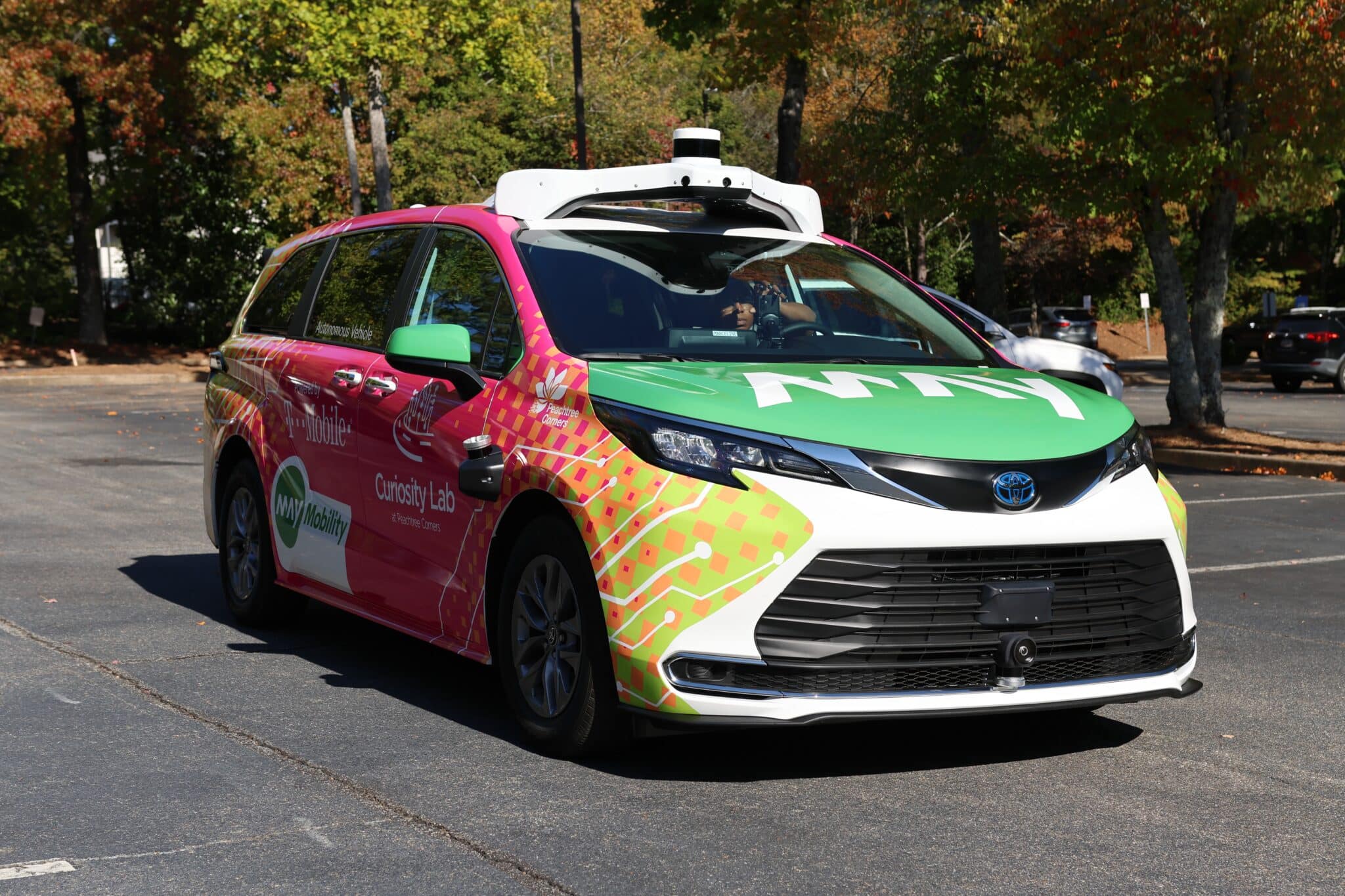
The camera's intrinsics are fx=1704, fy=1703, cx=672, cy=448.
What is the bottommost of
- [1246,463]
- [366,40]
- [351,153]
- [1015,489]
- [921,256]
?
[1246,463]

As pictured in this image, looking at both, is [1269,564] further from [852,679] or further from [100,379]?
[100,379]

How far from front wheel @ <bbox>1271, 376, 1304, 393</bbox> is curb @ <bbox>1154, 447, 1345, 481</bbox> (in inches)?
643

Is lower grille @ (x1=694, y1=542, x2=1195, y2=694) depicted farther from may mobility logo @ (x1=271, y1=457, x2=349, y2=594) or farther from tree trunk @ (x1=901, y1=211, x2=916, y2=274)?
tree trunk @ (x1=901, y1=211, x2=916, y2=274)

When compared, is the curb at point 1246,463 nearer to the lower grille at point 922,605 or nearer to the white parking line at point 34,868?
the lower grille at point 922,605

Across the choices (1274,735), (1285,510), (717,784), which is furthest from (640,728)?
(1285,510)

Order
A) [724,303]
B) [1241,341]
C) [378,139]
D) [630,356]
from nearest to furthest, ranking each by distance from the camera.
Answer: [630,356] → [724,303] → [378,139] → [1241,341]

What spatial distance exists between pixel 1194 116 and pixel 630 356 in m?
13.6

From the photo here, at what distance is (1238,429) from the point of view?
2006cm

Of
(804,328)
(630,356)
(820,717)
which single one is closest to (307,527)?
(630,356)

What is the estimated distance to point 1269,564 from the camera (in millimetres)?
10391

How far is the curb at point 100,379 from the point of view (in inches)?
1369

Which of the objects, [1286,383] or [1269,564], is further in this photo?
[1286,383]

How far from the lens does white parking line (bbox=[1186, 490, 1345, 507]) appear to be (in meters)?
14.1

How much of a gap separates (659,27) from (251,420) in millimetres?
24581
